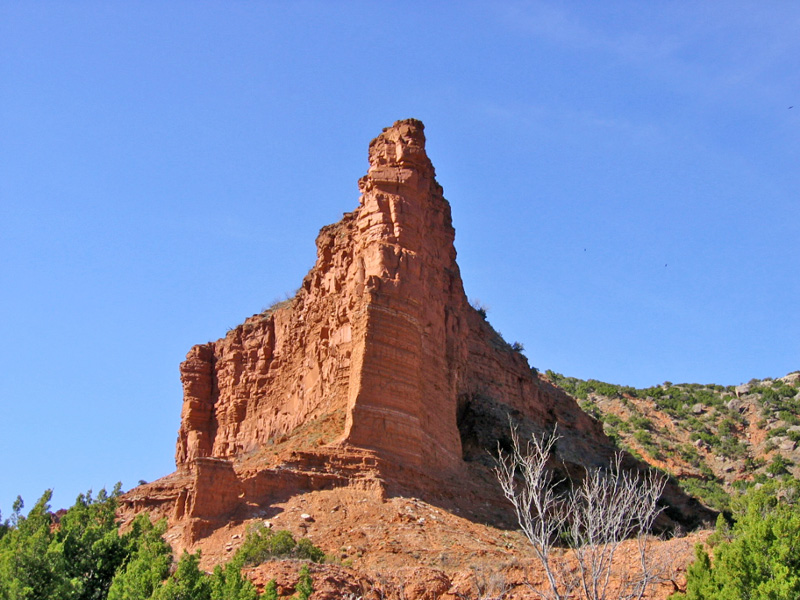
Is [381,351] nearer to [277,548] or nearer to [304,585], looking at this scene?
[277,548]

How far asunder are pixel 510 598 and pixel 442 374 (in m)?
17.1

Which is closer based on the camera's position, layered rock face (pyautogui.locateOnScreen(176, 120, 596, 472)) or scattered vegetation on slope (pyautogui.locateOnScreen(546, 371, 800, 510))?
layered rock face (pyautogui.locateOnScreen(176, 120, 596, 472))

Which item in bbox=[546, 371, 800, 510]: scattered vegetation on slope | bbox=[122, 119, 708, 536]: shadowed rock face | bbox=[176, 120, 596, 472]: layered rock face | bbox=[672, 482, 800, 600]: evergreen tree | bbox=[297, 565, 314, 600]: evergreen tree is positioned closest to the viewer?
bbox=[672, 482, 800, 600]: evergreen tree

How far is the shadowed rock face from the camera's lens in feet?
115

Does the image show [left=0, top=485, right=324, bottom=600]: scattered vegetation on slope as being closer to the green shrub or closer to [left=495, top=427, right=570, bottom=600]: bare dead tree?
the green shrub

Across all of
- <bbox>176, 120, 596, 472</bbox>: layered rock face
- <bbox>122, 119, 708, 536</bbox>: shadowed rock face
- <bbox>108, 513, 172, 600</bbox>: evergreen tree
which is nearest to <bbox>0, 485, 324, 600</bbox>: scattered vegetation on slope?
<bbox>108, 513, 172, 600</bbox>: evergreen tree

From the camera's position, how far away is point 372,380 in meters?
36.2

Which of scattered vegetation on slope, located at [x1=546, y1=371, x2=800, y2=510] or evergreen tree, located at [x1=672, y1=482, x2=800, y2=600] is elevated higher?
scattered vegetation on slope, located at [x1=546, y1=371, x2=800, y2=510]

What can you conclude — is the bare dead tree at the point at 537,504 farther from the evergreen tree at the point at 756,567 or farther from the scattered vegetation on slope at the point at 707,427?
the scattered vegetation on slope at the point at 707,427

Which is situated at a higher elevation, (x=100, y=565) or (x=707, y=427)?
(x=707, y=427)

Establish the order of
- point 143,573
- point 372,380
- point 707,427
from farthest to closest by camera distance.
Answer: point 707,427 < point 372,380 < point 143,573

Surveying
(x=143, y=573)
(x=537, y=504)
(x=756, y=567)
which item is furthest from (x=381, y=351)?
(x=756, y=567)

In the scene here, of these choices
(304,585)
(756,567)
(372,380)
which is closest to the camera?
(756,567)

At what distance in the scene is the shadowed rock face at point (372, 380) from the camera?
35062 millimetres
